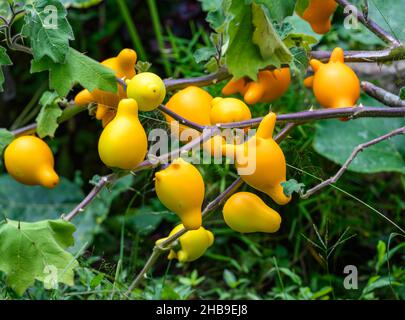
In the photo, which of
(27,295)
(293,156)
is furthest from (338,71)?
(27,295)

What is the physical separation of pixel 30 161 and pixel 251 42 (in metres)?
0.37

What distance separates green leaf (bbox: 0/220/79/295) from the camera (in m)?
0.92

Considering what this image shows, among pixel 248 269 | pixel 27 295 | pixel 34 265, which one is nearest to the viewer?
pixel 34 265

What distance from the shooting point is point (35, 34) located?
871 mm

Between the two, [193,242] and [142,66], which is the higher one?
[142,66]

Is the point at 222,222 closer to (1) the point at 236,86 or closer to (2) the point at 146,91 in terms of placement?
(1) the point at 236,86

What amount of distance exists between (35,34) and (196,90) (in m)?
0.24

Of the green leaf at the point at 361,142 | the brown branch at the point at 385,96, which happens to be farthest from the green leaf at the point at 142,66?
the green leaf at the point at 361,142

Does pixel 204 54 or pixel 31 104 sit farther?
pixel 31 104

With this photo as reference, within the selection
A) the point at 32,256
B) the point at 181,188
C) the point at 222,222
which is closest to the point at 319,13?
the point at 181,188

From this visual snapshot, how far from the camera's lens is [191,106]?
3.20 feet

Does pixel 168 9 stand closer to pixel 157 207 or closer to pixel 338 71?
pixel 157 207

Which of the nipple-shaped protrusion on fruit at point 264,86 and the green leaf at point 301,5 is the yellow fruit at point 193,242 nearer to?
the nipple-shaped protrusion on fruit at point 264,86

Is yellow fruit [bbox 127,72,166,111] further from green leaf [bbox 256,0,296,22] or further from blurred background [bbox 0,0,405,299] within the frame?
blurred background [bbox 0,0,405,299]
